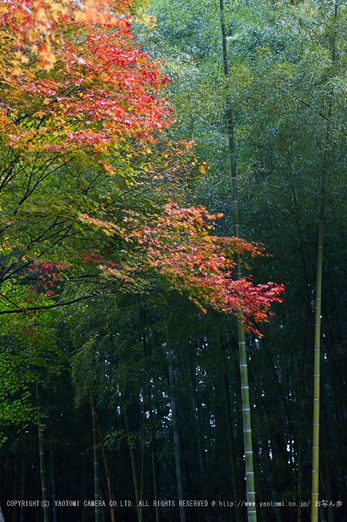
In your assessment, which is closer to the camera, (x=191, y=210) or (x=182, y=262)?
(x=182, y=262)

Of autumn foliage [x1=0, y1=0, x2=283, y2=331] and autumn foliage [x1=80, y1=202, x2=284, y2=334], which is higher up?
autumn foliage [x1=0, y1=0, x2=283, y2=331]

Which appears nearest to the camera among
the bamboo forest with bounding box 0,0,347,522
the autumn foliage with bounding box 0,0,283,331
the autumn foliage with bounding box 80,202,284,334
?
the autumn foliage with bounding box 0,0,283,331

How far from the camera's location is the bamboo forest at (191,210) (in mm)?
3939

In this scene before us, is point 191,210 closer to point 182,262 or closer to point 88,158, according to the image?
point 182,262

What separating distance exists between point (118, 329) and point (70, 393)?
3.54m

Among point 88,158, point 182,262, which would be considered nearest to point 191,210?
point 182,262

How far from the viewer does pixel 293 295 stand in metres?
6.42

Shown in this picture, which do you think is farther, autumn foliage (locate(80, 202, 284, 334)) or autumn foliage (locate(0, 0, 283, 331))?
autumn foliage (locate(80, 202, 284, 334))

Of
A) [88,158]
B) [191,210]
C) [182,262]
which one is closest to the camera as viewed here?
[88,158]

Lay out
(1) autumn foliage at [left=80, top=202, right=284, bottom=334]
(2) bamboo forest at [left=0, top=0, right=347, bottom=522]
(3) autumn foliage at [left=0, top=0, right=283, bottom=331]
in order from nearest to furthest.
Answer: (3) autumn foliage at [left=0, top=0, right=283, bottom=331] → (2) bamboo forest at [left=0, top=0, right=347, bottom=522] → (1) autumn foliage at [left=80, top=202, right=284, bottom=334]

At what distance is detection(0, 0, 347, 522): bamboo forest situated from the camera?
12.9 ft

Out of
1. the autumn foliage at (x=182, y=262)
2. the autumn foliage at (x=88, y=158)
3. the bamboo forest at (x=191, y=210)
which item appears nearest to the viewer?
the autumn foliage at (x=88, y=158)

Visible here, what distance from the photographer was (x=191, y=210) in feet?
15.2

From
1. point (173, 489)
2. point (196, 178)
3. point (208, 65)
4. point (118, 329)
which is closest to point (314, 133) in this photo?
point (196, 178)
